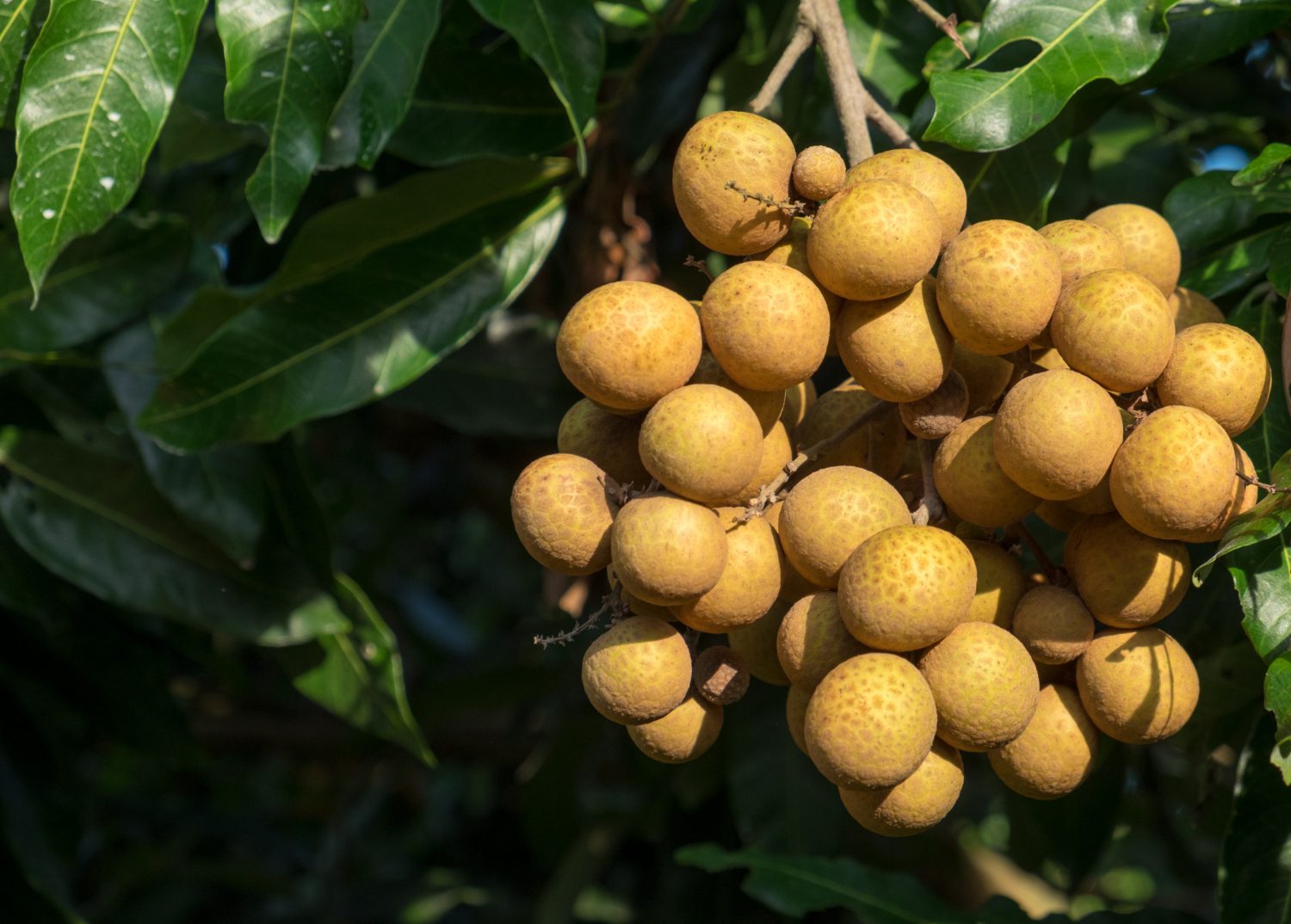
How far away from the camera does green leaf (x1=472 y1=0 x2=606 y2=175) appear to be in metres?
1.05

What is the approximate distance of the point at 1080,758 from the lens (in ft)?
2.76

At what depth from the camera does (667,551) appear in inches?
29.9

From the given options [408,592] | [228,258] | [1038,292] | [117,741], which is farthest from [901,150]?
[408,592]

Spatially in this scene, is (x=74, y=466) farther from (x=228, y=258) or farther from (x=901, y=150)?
(x=901, y=150)

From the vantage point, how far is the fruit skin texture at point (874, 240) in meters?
0.78

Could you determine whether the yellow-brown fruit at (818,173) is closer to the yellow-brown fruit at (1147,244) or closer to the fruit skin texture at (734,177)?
the fruit skin texture at (734,177)

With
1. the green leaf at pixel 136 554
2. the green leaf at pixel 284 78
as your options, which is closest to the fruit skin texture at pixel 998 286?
the green leaf at pixel 284 78

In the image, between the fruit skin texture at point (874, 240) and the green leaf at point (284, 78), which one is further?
the green leaf at point (284, 78)

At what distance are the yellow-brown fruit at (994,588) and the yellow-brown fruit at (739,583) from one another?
136mm

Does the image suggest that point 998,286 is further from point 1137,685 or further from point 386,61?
point 386,61

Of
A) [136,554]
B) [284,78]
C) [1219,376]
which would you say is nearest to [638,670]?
[1219,376]

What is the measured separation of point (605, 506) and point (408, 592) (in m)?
2.66

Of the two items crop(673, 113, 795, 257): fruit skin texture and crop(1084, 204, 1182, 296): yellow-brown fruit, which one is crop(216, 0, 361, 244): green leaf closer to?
crop(673, 113, 795, 257): fruit skin texture

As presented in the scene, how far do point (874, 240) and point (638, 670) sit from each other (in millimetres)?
305
